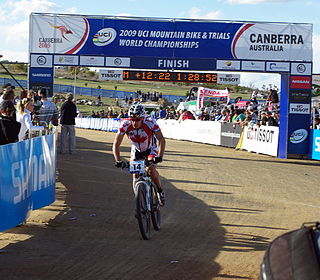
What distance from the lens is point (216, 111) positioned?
4006 centimetres

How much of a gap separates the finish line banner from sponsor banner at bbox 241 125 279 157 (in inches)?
127

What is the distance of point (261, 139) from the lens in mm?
28359

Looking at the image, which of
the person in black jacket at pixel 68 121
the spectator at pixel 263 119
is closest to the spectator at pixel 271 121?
the spectator at pixel 263 119

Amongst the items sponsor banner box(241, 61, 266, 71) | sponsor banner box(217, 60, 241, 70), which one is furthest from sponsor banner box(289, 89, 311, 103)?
sponsor banner box(217, 60, 241, 70)

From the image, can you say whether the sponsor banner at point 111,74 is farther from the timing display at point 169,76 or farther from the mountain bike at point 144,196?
the mountain bike at point 144,196

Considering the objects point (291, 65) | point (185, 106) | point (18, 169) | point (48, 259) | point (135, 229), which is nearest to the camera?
point (48, 259)

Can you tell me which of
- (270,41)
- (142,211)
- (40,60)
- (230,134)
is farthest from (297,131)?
(142,211)

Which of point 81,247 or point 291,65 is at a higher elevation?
point 291,65

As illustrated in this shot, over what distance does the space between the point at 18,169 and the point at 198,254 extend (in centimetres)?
265

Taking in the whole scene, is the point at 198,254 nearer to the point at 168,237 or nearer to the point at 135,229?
the point at 168,237

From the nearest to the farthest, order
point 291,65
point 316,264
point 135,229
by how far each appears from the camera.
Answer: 1. point 316,264
2. point 135,229
3. point 291,65

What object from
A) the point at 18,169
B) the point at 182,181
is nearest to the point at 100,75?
the point at 182,181

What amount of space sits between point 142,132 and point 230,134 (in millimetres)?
23059

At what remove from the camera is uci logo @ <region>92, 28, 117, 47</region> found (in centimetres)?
2555
